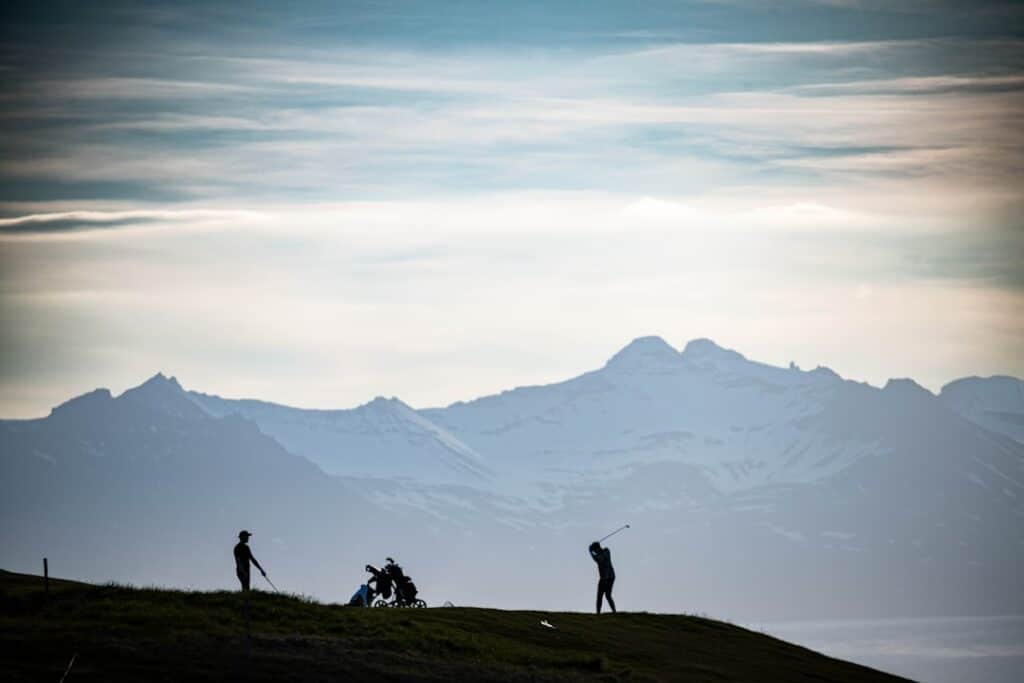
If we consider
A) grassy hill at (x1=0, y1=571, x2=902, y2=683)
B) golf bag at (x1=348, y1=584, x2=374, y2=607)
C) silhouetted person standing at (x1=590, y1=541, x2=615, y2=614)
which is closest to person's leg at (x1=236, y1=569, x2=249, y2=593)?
grassy hill at (x1=0, y1=571, x2=902, y2=683)

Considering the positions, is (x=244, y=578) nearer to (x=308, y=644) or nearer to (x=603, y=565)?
(x=308, y=644)

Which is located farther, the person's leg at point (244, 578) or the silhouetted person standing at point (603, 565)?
the silhouetted person standing at point (603, 565)

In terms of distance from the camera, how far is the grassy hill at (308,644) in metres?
49.8

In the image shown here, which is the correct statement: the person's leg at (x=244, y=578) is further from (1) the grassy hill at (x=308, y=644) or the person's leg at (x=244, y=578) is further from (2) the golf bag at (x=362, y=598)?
(2) the golf bag at (x=362, y=598)

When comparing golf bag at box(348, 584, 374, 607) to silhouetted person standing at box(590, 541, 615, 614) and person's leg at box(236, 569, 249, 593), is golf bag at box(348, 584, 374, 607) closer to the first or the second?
person's leg at box(236, 569, 249, 593)

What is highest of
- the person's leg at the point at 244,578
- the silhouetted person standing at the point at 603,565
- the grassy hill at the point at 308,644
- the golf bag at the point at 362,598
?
the silhouetted person standing at the point at 603,565

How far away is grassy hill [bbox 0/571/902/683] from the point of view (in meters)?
49.8

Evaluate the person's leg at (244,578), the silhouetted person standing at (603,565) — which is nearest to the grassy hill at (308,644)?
the person's leg at (244,578)

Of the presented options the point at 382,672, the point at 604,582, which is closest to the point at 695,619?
the point at 604,582

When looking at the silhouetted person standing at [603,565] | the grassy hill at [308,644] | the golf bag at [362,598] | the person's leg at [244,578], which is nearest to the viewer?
the grassy hill at [308,644]

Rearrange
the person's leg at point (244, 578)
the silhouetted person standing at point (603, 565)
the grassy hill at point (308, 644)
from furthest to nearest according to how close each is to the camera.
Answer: the silhouetted person standing at point (603, 565), the person's leg at point (244, 578), the grassy hill at point (308, 644)

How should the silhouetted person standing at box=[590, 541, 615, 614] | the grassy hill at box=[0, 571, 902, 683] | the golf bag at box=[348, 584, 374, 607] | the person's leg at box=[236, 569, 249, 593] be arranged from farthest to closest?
the silhouetted person standing at box=[590, 541, 615, 614] → the golf bag at box=[348, 584, 374, 607] → the person's leg at box=[236, 569, 249, 593] → the grassy hill at box=[0, 571, 902, 683]

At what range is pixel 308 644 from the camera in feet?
177

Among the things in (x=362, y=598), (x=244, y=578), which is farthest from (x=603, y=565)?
(x=244, y=578)
